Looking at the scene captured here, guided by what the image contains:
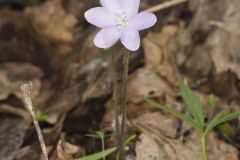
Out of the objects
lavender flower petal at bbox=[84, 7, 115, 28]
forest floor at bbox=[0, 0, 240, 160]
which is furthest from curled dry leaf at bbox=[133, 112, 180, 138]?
lavender flower petal at bbox=[84, 7, 115, 28]

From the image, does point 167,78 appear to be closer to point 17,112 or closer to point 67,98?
point 67,98

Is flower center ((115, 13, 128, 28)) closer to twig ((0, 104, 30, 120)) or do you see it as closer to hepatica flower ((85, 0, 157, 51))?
hepatica flower ((85, 0, 157, 51))

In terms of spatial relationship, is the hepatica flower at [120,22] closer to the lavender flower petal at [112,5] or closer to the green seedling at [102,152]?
the lavender flower petal at [112,5]

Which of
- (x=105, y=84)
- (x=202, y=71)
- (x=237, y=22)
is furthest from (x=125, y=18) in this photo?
(x=237, y=22)

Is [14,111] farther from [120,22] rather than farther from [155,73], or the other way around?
[120,22]

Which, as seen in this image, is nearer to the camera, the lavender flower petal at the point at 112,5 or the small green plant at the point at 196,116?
the lavender flower petal at the point at 112,5

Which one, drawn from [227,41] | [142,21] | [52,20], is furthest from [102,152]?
[52,20]

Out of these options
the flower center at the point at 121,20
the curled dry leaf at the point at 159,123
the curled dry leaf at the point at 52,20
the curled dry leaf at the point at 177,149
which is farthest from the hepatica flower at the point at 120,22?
the curled dry leaf at the point at 52,20
